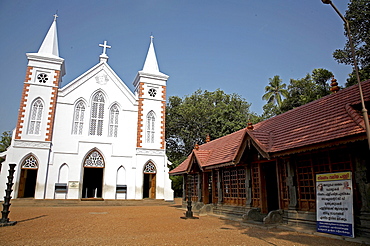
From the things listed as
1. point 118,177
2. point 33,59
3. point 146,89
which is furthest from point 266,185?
point 33,59

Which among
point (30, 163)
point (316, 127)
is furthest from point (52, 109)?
point (316, 127)

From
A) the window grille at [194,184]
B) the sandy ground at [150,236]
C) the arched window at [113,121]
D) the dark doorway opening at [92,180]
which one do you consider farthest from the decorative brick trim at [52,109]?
the sandy ground at [150,236]

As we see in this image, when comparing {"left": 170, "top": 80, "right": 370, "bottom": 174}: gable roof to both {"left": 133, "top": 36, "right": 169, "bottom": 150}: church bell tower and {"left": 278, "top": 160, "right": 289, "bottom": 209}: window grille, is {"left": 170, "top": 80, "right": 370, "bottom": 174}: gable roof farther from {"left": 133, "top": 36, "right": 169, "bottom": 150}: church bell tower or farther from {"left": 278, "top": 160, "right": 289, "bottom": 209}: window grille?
{"left": 133, "top": 36, "right": 169, "bottom": 150}: church bell tower

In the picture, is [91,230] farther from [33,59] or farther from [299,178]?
[33,59]

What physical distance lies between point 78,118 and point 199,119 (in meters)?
16.1

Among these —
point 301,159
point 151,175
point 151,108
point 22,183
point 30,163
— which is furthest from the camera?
point 151,108

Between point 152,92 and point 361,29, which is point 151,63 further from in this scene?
point 361,29

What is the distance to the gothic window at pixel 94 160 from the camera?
77.9 ft

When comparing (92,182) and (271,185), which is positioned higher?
(92,182)

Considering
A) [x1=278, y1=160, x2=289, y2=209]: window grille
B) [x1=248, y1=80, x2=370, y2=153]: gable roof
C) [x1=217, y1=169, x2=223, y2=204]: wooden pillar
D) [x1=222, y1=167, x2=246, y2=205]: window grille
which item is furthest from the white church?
[x1=278, y1=160, x2=289, y2=209]: window grille

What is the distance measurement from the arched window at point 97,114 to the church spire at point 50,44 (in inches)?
222

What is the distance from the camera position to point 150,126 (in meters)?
26.3

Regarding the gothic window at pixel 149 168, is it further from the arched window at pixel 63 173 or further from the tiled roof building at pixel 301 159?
the tiled roof building at pixel 301 159

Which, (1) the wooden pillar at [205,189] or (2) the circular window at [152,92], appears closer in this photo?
(1) the wooden pillar at [205,189]
